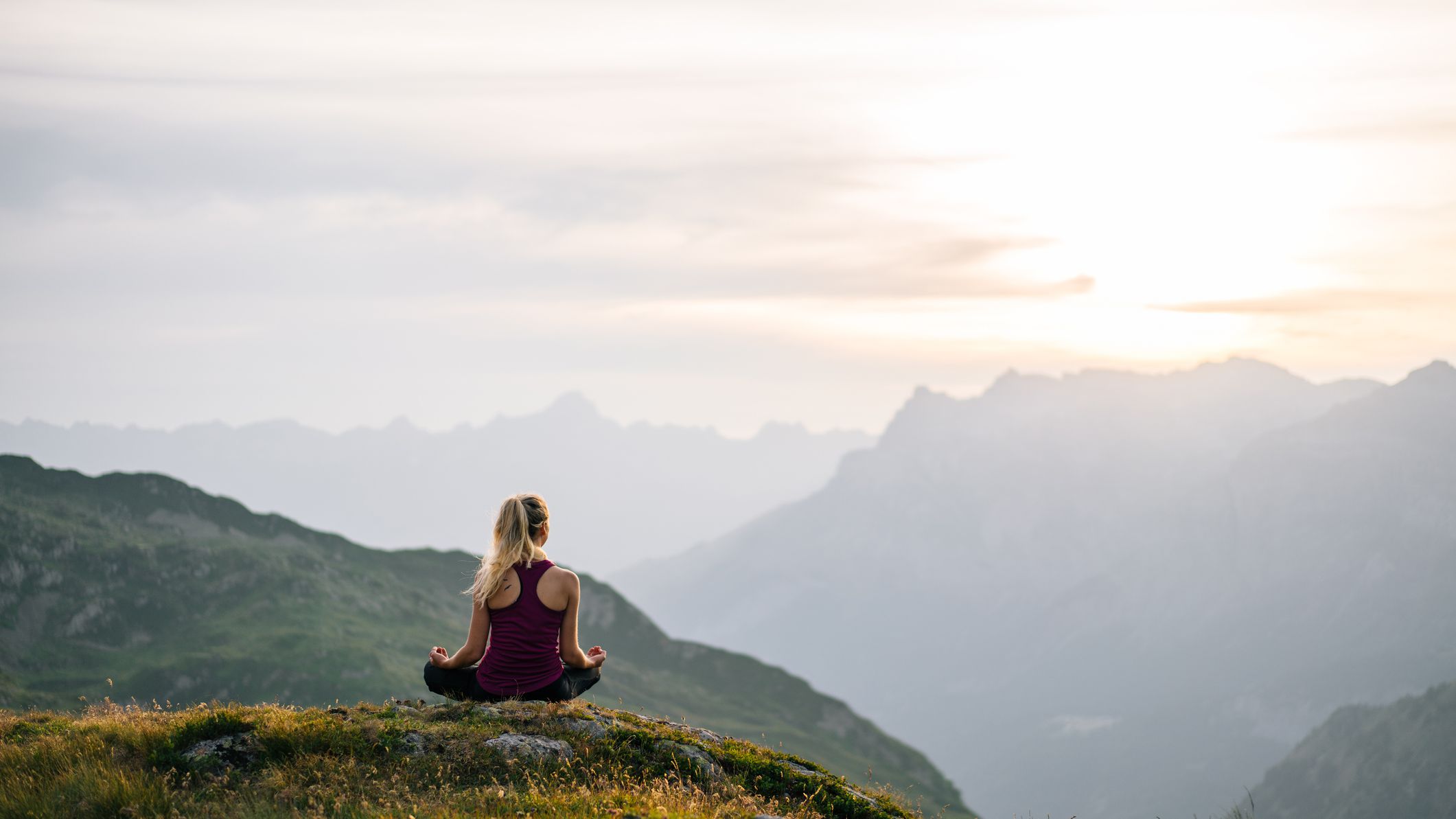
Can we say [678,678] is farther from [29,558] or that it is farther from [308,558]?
[29,558]

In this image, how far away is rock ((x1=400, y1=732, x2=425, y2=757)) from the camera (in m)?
13.8

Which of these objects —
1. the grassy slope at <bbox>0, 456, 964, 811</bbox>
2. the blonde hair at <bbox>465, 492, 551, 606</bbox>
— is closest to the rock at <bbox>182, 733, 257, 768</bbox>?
the blonde hair at <bbox>465, 492, 551, 606</bbox>

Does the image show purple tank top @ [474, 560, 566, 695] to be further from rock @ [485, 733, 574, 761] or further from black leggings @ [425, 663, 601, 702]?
rock @ [485, 733, 574, 761]

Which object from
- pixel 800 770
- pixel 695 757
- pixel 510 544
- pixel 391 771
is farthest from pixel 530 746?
pixel 800 770

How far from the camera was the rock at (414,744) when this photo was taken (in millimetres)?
13789

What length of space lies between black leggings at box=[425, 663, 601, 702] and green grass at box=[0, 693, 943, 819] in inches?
8.6

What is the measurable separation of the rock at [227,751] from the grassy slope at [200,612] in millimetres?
85202

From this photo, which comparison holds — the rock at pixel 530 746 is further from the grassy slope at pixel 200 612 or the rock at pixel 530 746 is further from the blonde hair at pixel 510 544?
the grassy slope at pixel 200 612

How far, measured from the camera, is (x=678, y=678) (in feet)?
649

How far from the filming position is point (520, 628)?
48.0ft

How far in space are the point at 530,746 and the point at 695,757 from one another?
2743mm

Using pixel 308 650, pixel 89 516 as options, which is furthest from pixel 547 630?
pixel 89 516

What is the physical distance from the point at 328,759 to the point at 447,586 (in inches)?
7502

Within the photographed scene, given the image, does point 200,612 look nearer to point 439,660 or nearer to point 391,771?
point 439,660
